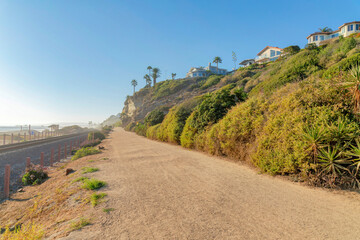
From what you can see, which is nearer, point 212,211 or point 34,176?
point 212,211

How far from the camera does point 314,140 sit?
4.68 m

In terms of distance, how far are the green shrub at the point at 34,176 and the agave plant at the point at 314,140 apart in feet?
34.9

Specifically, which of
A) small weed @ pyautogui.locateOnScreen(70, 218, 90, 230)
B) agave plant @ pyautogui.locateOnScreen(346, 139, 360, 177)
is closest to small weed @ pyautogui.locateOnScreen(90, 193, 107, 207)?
small weed @ pyautogui.locateOnScreen(70, 218, 90, 230)

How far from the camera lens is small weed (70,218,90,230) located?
303 cm

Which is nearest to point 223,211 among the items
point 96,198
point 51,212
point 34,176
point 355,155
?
point 96,198

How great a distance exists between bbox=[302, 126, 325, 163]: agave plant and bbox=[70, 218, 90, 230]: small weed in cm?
538

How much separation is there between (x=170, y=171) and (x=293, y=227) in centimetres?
453

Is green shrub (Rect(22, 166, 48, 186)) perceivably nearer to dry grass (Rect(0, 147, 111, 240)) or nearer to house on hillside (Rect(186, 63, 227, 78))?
dry grass (Rect(0, 147, 111, 240))

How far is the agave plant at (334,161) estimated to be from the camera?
4.41m

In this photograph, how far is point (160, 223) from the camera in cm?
313

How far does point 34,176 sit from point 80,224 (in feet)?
24.4

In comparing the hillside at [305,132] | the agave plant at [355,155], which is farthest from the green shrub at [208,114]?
the agave plant at [355,155]

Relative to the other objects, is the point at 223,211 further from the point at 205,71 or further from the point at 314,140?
the point at 205,71

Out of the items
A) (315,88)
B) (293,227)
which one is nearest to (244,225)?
(293,227)
